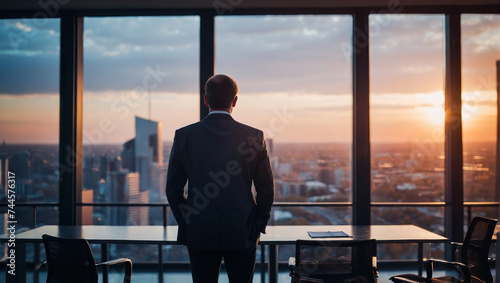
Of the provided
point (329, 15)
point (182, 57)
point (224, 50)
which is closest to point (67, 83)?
point (182, 57)

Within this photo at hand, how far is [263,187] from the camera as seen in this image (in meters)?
2.01

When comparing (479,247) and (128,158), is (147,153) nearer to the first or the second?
(128,158)

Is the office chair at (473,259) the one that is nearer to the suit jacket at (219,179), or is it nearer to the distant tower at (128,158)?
the suit jacket at (219,179)

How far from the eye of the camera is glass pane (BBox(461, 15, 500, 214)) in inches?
166

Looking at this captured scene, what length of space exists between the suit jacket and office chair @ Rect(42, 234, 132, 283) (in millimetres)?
771

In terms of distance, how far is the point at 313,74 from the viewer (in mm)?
4207

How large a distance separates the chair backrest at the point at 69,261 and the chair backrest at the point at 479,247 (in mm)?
2480

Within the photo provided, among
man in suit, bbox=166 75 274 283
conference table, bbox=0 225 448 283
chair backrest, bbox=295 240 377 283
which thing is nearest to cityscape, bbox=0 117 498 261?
conference table, bbox=0 225 448 283

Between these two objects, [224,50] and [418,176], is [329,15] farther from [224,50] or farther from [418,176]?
[418,176]

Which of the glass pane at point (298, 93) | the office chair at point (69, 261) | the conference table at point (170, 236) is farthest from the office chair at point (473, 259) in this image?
the office chair at point (69, 261)

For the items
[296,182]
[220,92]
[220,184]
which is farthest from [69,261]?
[296,182]

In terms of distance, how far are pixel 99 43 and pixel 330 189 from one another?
286 cm

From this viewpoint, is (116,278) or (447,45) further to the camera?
(447,45)

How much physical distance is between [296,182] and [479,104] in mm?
2072
